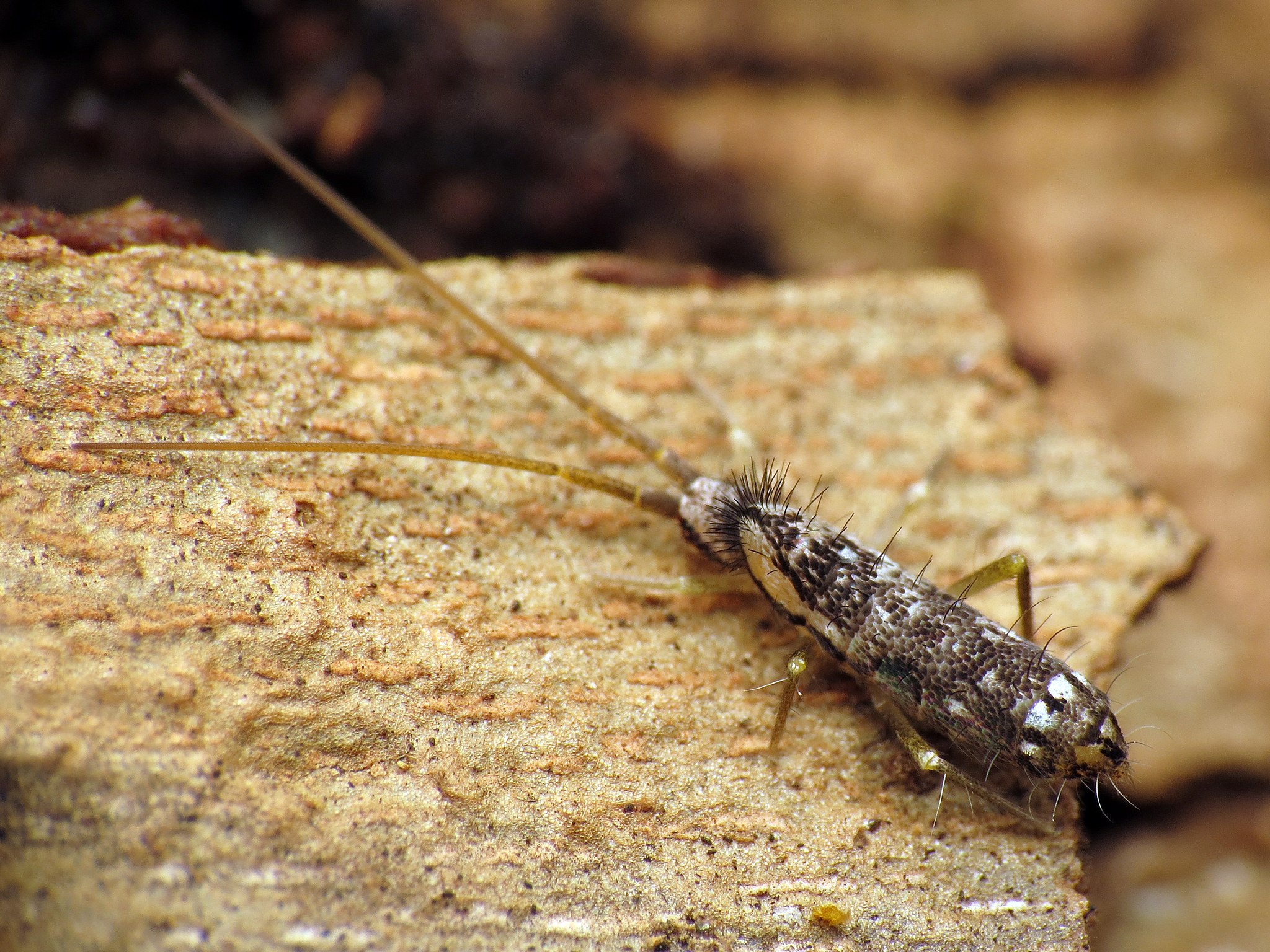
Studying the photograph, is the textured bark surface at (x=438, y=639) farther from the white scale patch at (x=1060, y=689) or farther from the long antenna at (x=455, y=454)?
the white scale patch at (x=1060, y=689)

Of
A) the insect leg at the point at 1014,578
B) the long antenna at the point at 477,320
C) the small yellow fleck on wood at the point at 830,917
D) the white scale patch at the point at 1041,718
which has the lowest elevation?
the small yellow fleck on wood at the point at 830,917

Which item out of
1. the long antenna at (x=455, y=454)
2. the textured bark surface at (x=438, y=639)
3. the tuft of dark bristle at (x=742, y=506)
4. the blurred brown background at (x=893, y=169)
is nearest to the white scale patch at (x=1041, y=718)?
the textured bark surface at (x=438, y=639)

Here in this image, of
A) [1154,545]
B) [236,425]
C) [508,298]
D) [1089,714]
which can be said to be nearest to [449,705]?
[236,425]

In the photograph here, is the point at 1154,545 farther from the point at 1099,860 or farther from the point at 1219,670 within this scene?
the point at 1099,860

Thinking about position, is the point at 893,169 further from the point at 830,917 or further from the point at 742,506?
the point at 830,917

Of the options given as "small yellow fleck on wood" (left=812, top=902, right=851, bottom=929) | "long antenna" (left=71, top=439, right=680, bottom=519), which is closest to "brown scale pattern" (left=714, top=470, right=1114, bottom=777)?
"long antenna" (left=71, top=439, right=680, bottom=519)

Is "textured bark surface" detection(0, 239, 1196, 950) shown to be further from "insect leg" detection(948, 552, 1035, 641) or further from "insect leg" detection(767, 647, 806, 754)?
"insect leg" detection(948, 552, 1035, 641)

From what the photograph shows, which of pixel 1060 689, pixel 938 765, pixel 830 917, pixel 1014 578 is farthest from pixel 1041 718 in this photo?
pixel 830 917
